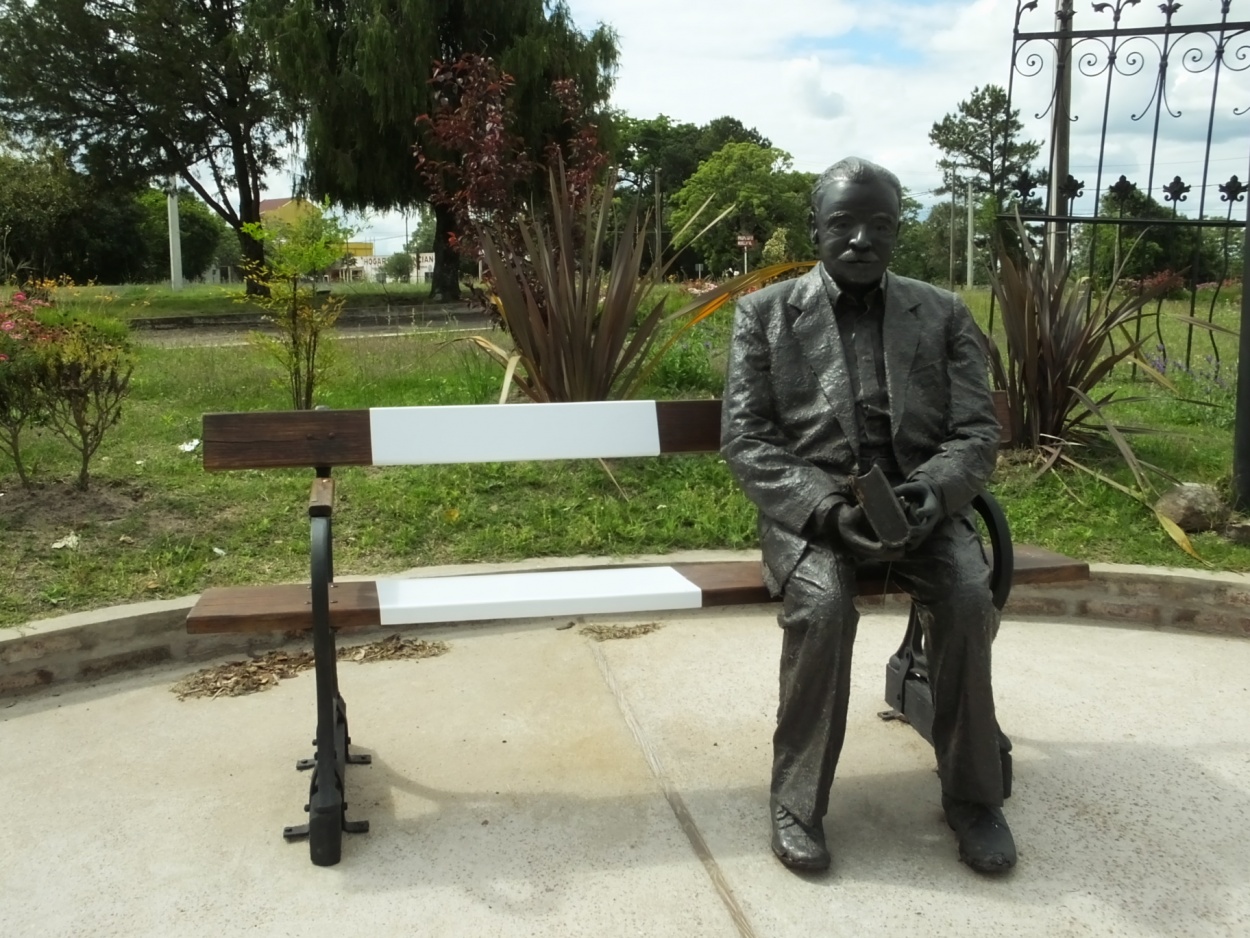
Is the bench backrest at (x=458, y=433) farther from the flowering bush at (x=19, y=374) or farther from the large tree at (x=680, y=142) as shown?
the large tree at (x=680, y=142)

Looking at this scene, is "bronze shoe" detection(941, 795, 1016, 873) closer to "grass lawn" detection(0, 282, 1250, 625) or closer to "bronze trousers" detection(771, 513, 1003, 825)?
"bronze trousers" detection(771, 513, 1003, 825)

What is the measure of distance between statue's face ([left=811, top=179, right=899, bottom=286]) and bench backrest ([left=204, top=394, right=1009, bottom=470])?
2.24 feet

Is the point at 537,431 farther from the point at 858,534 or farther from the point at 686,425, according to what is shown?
the point at 858,534

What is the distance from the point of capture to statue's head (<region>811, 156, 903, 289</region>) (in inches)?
101

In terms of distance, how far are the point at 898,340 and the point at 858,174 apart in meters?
0.42

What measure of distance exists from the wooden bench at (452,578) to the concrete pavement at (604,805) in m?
0.19

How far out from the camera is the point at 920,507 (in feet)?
8.03

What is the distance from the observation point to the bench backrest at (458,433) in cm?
287

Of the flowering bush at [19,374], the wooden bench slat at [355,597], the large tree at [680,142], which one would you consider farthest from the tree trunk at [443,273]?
the large tree at [680,142]

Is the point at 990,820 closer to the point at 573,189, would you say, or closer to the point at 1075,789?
the point at 1075,789

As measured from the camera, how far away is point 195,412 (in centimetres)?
691

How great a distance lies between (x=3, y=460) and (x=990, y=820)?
16.1 ft

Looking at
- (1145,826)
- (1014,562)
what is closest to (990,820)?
(1145,826)

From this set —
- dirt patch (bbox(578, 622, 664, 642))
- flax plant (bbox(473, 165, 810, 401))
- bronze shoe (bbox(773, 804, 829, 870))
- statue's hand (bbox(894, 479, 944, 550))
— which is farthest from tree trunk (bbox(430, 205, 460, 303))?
bronze shoe (bbox(773, 804, 829, 870))
